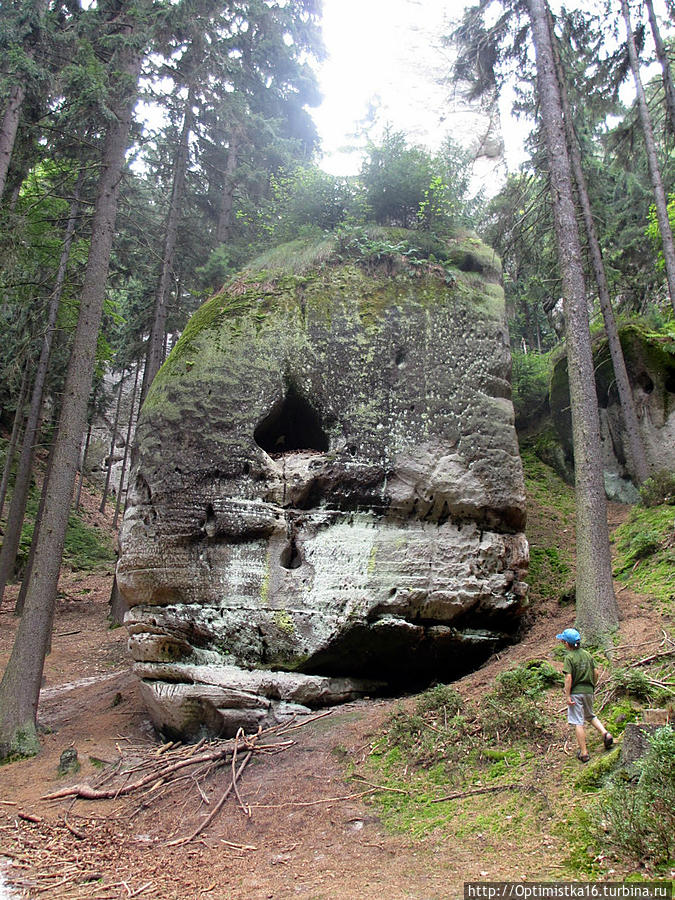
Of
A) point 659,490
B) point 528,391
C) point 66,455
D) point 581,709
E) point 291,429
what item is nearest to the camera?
point 581,709

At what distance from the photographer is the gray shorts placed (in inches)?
221

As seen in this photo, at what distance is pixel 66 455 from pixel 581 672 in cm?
815

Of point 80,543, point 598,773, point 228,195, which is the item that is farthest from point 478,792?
point 80,543

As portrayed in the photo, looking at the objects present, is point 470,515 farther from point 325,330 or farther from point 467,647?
point 325,330

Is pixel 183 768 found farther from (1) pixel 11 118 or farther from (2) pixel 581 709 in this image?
(1) pixel 11 118

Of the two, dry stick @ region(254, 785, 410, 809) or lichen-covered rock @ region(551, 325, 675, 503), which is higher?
lichen-covered rock @ region(551, 325, 675, 503)

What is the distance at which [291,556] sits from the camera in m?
8.66

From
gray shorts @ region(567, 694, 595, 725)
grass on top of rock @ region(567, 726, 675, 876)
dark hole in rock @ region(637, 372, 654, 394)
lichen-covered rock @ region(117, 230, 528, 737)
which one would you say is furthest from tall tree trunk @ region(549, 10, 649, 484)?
grass on top of rock @ region(567, 726, 675, 876)

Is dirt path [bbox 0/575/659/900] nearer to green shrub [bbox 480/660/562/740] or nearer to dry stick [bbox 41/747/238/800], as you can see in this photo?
dry stick [bbox 41/747/238/800]

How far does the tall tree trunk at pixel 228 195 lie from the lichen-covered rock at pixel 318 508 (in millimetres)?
8291

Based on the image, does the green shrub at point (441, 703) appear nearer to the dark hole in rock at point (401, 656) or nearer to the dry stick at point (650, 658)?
the dark hole in rock at point (401, 656)

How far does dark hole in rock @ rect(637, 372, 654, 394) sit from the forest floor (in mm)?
6496

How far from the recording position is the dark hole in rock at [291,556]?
8586mm

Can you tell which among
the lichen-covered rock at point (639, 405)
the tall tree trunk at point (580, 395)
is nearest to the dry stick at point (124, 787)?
the tall tree trunk at point (580, 395)
